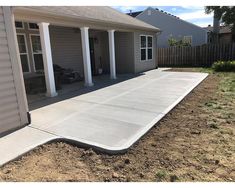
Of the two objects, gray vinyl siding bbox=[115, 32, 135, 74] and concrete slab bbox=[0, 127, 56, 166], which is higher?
gray vinyl siding bbox=[115, 32, 135, 74]

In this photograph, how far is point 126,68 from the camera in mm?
12859

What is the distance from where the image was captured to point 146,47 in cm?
1406

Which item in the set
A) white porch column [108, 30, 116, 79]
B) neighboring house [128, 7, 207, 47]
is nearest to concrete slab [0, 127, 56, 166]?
white porch column [108, 30, 116, 79]

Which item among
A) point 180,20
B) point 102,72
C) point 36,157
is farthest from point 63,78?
point 180,20

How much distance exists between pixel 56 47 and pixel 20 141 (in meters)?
6.62

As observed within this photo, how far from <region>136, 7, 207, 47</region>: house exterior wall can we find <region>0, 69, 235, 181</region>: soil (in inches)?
798

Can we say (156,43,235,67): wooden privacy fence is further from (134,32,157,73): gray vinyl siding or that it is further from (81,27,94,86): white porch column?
(81,27,94,86): white porch column

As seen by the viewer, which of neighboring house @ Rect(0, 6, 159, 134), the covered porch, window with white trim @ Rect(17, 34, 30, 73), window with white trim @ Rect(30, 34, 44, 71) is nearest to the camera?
neighboring house @ Rect(0, 6, 159, 134)

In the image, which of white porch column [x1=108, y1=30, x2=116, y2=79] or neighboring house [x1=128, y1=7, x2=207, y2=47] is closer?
white porch column [x1=108, y1=30, x2=116, y2=79]

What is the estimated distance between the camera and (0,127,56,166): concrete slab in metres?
3.28

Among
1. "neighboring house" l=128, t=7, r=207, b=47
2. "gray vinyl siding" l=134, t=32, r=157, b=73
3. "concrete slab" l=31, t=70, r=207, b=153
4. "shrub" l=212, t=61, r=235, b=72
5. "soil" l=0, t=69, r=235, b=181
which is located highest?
"neighboring house" l=128, t=7, r=207, b=47

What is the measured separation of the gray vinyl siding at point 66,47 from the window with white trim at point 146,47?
170 inches
